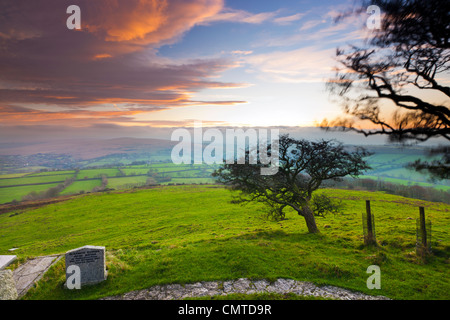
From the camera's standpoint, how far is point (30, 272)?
12867mm

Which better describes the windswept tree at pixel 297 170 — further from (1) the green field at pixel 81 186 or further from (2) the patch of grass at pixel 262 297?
(1) the green field at pixel 81 186

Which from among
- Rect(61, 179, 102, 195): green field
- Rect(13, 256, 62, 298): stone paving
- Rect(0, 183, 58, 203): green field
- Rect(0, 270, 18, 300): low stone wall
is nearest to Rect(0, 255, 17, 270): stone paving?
Rect(13, 256, 62, 298): stone paving

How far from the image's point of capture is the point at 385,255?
13.4 meters

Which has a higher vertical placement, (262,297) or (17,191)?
(262,297)

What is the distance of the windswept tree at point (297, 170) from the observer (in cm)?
1703

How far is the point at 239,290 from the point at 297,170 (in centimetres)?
1197

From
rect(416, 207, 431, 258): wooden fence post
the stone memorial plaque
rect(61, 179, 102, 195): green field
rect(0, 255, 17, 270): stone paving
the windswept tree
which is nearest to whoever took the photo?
the stone memorial plaque

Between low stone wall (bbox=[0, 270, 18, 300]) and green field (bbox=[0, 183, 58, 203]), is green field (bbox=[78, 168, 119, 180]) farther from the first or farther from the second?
low stone wall (bbox=[0, 270, 18, 300])

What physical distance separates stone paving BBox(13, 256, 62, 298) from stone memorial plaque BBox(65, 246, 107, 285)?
2.54m

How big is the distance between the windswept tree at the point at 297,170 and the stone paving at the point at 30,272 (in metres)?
13.8

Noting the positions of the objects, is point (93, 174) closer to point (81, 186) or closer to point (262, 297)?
point (81, 186)

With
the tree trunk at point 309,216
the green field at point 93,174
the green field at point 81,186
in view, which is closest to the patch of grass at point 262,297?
the tree trunk at point 309,216

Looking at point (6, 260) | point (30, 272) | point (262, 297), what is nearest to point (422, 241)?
point (262, 297)

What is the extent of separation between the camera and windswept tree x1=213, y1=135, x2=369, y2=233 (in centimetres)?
1703
